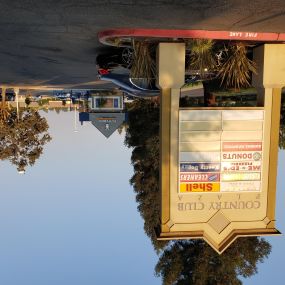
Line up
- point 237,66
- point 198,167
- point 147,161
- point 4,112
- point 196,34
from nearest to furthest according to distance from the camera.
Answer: point 196,34 < point 198,167 < point 237,66 < point 147,161 < point 4,112

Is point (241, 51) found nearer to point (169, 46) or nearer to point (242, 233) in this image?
point (169, 46)

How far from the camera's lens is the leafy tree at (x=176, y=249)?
26766 mm

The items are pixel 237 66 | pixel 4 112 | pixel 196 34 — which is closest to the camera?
pixel 196 34

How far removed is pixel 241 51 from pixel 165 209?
4.09 m

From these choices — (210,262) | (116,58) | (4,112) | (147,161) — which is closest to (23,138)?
(4,112)

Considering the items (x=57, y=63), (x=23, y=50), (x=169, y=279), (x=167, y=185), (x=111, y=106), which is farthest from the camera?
(x=111, y=106)

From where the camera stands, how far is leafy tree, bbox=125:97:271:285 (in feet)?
87.8

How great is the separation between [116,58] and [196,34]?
2.84 metres

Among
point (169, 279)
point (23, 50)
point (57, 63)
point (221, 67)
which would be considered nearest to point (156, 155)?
point (169, 279)

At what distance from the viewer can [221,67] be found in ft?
32.4

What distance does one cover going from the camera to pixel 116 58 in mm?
11258

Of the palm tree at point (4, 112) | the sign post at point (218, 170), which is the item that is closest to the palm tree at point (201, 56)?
the sign post at point (218, 170)

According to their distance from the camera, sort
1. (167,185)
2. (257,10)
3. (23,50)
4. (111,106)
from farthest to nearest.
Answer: (111,106), (23,50), (167,185), (257,10)

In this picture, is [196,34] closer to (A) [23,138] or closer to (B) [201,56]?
(B) [201,56]
